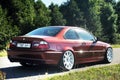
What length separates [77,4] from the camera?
55.5 m

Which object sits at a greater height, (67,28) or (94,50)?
(67,28)

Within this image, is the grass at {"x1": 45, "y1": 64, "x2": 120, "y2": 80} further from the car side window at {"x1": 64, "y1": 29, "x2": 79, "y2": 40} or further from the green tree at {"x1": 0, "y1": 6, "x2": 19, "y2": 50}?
the green tree at {"x1": 0, "y1": 6, "x2": 19, "y2": 50}

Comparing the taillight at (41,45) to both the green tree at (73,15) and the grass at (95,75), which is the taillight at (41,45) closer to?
the grass at (95,75)

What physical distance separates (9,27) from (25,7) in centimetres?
378

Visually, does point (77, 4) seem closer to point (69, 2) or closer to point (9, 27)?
point (69, 2)

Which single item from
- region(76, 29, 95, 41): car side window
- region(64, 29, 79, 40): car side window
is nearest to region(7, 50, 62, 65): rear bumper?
region(64, 29, 79, 40): car side window

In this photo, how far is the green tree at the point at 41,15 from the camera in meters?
39.4

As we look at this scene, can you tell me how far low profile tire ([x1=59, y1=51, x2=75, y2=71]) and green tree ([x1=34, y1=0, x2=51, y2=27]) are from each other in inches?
1082

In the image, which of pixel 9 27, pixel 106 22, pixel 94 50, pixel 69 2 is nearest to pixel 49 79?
pixel 94 50

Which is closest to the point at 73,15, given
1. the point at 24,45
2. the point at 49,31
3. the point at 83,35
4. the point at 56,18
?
the point at 56,18

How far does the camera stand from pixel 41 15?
40500mm

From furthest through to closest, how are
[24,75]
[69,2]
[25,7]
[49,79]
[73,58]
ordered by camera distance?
[69,2]
[25,7]
[73,58]
[24,75]
[49,79]

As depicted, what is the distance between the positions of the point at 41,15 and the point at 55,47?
2970 cm

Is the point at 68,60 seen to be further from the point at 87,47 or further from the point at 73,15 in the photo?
the point at 73,15
